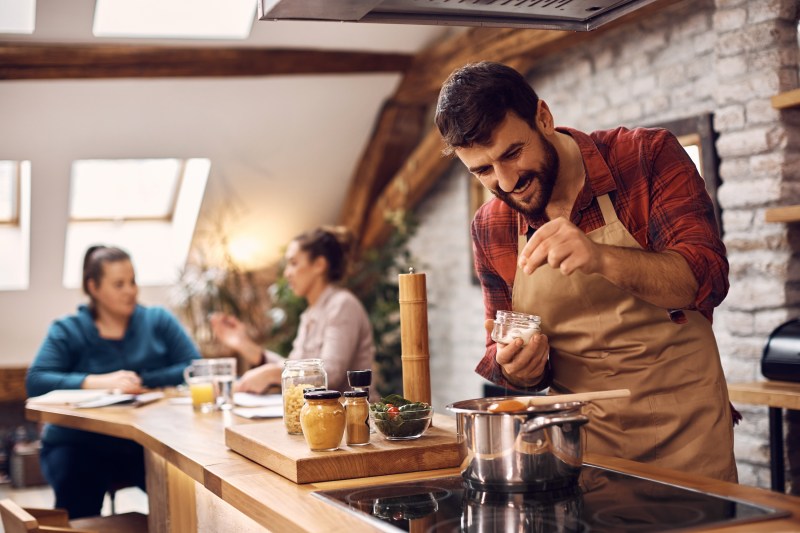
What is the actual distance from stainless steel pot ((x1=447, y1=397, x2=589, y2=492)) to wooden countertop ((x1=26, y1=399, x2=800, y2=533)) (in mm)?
218

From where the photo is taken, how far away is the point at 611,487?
1596 mm

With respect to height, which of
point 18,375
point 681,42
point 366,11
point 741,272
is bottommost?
point 18,375

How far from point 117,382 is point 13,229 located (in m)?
3.63

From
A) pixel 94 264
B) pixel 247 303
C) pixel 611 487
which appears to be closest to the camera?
pixel 611 487

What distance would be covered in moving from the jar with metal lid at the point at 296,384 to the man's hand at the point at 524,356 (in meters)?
0.49

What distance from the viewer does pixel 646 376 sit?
2.06 m

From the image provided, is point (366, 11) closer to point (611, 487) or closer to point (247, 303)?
point (611, 487)

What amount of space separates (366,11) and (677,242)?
0.80m

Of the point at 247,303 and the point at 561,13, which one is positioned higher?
the point at 561,13

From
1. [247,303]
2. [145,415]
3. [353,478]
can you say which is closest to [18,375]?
[247,303]

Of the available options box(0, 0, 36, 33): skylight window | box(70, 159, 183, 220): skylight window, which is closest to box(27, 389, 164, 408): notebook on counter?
box(0, 0, 36, 33): skylight window

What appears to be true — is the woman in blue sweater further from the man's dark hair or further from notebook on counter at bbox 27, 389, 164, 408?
the man's dark hair

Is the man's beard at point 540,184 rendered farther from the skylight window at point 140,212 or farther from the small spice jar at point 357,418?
the skylight window at point 140,212

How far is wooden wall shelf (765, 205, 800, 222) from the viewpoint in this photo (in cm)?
358
